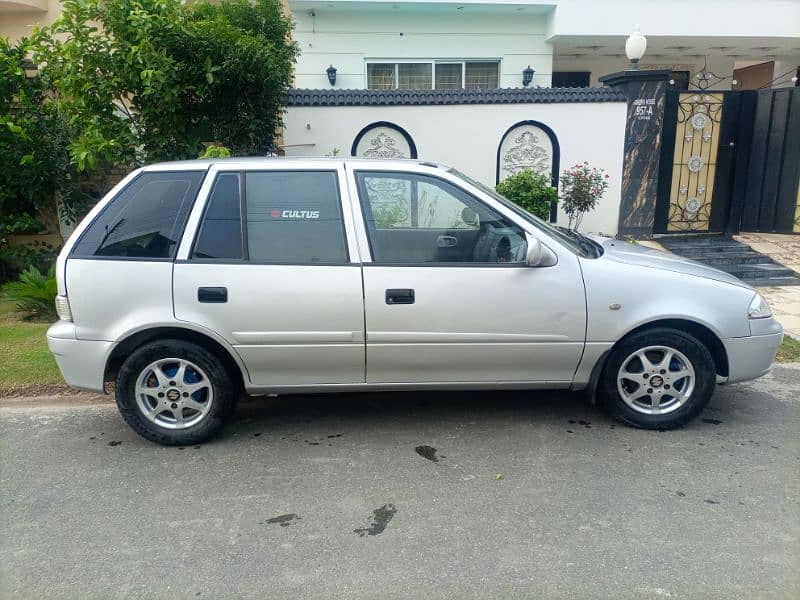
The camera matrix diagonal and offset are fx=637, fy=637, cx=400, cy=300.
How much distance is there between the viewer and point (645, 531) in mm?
3201

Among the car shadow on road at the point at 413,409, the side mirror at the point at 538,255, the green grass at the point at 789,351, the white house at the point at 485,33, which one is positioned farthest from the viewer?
the white house at the point at 485,33

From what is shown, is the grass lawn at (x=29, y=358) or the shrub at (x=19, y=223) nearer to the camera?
the grass lawn at (x=29, y=358)

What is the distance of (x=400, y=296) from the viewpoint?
402 cm

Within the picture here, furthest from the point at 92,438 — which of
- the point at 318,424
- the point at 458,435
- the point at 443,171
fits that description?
the point at 443,171

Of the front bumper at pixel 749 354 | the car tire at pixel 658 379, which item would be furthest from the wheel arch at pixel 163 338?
the front bumper at pixel 749 354

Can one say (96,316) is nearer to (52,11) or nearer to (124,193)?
(124,193)

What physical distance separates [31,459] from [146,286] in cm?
139

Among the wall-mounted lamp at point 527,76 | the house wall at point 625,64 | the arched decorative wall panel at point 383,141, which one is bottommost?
the arched decorative wall panel at point 383,141

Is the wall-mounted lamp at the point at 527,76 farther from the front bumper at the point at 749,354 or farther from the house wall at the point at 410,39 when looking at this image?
the front bumper at the point at 749,354

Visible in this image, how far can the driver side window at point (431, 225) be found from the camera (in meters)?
4.14

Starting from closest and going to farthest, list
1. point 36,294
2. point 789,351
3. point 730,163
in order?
point 789,351 → point 36,294 → point 730,163

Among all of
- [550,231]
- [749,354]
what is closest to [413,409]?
[550,231]

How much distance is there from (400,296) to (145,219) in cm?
174

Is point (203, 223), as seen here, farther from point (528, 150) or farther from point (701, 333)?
point (528, 150)
